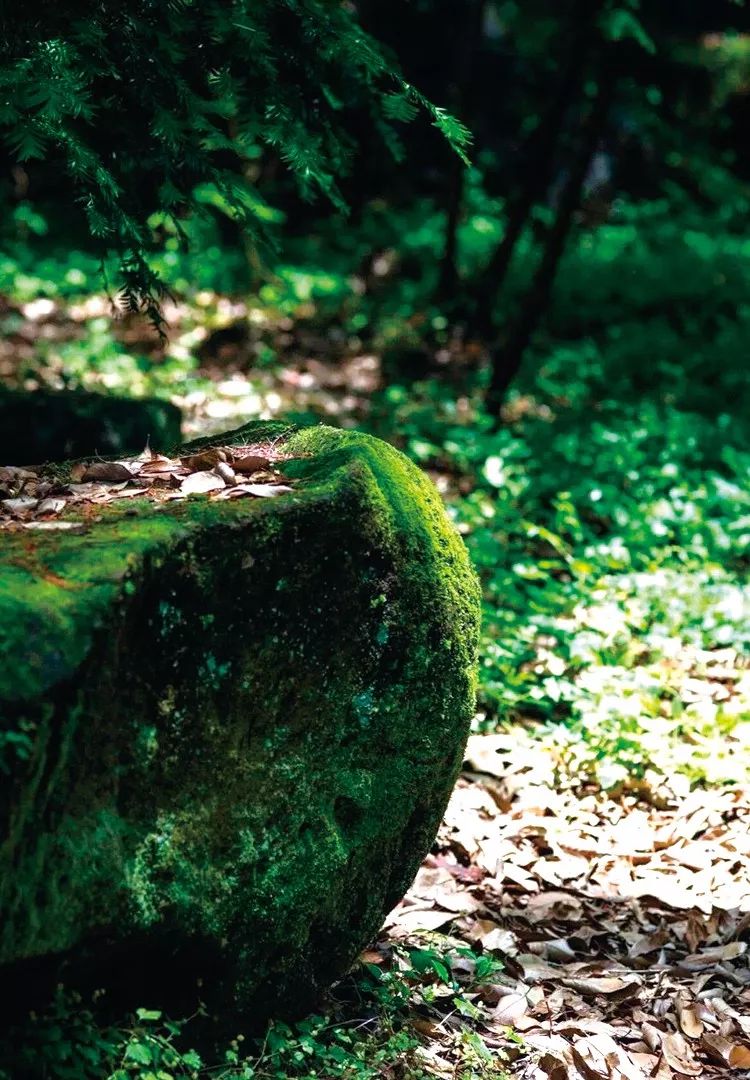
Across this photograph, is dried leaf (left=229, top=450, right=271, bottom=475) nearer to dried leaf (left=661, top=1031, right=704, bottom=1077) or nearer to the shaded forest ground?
the shaded forest ground

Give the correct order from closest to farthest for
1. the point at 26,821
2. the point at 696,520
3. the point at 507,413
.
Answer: the point at 26,821 → the point at 696,520 → the point at 507,413

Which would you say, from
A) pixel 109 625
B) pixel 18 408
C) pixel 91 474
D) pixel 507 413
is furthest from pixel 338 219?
pixel 109 625

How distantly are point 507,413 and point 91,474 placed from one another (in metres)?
5.54

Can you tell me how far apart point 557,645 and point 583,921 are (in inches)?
60.5

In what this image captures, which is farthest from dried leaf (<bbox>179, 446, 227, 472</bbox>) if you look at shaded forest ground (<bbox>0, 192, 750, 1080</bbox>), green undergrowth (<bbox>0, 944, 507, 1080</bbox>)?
green undergrowth (<bbox>0, 944, 507, 1080</bbox>)

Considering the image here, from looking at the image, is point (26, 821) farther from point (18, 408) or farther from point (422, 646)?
point (18, 408)

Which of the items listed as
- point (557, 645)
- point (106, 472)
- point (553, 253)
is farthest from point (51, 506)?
point (553, 253)

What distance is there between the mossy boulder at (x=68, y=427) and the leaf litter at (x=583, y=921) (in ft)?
8.64

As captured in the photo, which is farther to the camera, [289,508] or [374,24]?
[374,24]

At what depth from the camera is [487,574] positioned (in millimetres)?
5406

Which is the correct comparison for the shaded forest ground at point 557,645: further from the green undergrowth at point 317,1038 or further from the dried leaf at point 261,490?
the dried leaf at point 261,490

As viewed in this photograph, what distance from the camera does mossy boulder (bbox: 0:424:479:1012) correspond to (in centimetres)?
208

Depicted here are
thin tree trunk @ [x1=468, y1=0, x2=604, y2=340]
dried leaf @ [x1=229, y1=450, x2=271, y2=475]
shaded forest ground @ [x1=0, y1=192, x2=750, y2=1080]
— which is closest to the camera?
dried leaf @ [x1=229, y1=450, x2=271, y2=475]

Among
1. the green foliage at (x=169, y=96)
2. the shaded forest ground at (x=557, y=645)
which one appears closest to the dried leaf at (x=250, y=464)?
the green foliage at (x=169, y=96)
